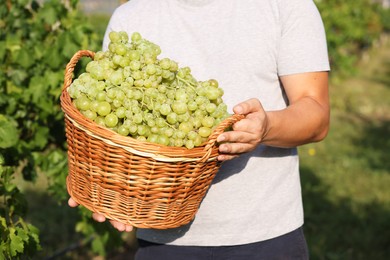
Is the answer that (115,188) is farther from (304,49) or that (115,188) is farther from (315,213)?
(315,213)

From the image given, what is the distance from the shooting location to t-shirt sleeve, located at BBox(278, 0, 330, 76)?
2.13 metres

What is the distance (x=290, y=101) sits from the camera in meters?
2.16

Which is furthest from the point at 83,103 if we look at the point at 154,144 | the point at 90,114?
the point at 154,144

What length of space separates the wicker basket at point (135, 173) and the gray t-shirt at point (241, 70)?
0.24 metres

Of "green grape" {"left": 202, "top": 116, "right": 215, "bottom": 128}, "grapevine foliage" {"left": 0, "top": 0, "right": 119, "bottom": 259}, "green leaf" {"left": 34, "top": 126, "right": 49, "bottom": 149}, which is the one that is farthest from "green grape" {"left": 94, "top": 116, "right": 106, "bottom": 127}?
"green leaf" {"left": 34, "top": 126, "right": 49, "bottom": 149}

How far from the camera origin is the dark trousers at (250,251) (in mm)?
2285

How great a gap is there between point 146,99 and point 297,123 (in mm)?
519

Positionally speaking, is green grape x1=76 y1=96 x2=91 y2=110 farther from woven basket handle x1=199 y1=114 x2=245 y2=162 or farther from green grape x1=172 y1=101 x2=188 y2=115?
woven basket handle x1=199 y1=114 x2=245 y2=162

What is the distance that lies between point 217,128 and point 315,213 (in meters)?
4.27

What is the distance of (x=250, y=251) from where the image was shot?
229 cm

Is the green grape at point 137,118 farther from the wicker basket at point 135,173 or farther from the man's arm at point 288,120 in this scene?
the man's arm at point 288,120

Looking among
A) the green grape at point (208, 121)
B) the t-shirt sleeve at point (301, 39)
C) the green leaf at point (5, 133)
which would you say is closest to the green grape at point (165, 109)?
the green grape at point (208, 121)

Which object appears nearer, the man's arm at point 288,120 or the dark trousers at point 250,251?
the man's arm at point 288,120

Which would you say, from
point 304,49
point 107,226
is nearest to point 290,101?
point 304,49
